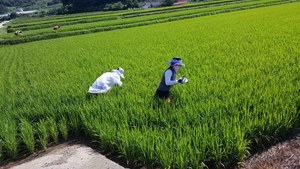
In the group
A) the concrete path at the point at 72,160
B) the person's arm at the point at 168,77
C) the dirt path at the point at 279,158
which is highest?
the person's arm at the point at 168,77

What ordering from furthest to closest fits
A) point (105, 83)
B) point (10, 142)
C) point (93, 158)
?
point (105, 83)
point (10, 142)
point (93, 158)

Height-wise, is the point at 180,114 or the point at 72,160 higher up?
the point at 180,114

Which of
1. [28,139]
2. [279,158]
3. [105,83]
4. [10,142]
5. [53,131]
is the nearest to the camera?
[279,158]

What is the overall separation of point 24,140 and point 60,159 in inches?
27.9

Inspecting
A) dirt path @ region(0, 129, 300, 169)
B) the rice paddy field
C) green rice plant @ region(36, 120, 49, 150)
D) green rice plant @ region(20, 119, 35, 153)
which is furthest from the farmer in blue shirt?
green rice plant @ region(20, 119, 35, 153)

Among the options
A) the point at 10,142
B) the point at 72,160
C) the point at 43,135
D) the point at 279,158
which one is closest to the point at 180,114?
the point at 279,158

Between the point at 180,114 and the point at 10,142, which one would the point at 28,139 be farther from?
the point at 180,114

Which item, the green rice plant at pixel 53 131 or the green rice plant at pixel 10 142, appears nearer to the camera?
the green rice plant at pixel 10 142

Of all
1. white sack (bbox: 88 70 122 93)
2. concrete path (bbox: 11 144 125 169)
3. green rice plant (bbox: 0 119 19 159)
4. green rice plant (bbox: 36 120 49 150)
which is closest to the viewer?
concrete path (bbox: 11 144 125 169)

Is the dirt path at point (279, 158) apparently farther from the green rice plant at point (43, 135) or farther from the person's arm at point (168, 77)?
the green rice plant at point (43, 135)

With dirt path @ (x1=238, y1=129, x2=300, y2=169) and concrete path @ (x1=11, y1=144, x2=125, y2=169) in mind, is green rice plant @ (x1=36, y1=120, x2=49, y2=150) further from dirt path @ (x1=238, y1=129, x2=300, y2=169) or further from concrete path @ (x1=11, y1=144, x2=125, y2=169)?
dirt path @ (x1=238, y1=129, x2=300, y2=169)

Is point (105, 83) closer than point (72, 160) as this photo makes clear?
No

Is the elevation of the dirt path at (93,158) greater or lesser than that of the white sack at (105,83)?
lesser

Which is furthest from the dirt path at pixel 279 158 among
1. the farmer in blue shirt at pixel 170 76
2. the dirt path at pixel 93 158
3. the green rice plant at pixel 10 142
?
the green rice plant at pixel 10 142
